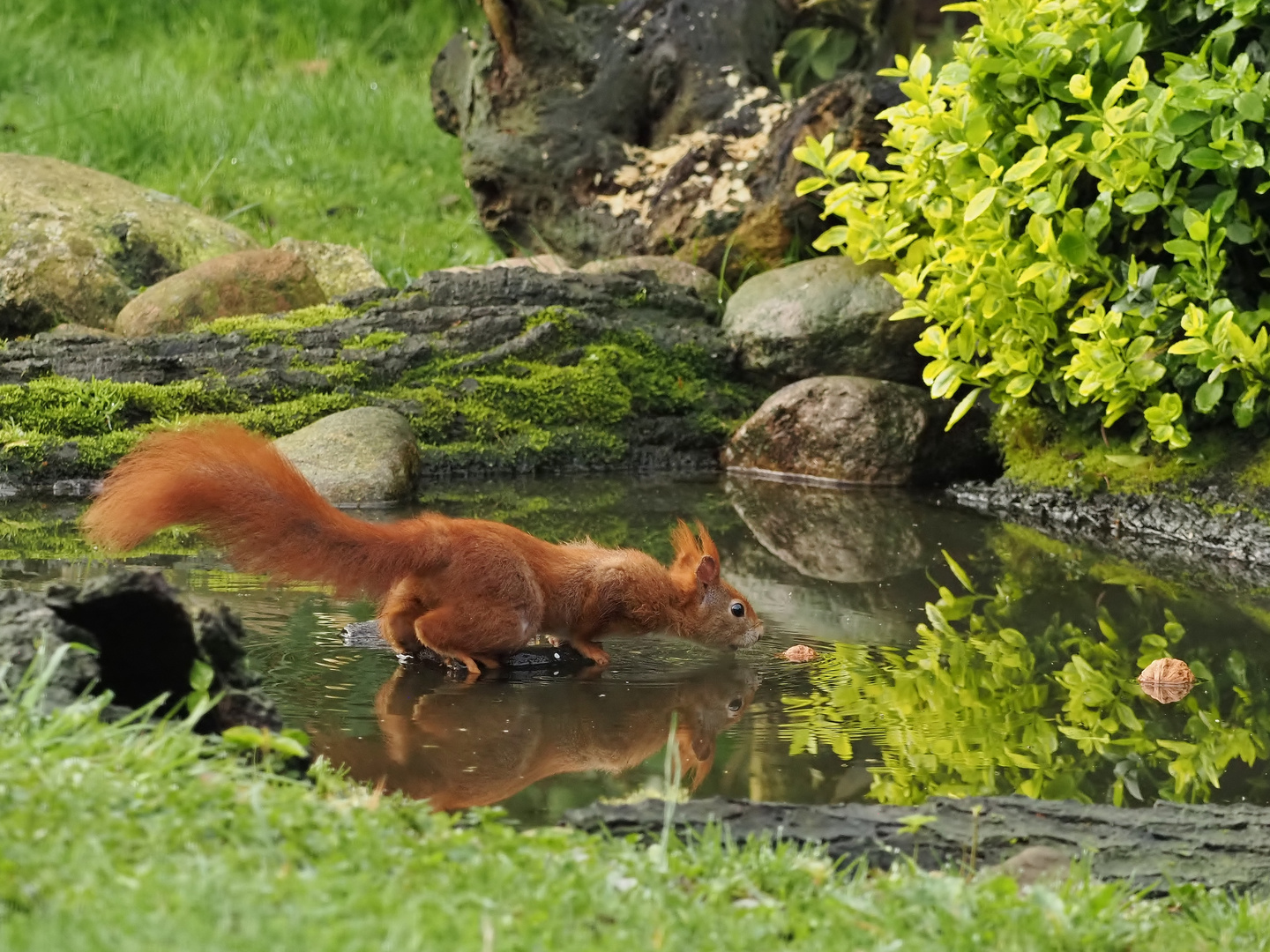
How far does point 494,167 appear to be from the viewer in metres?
12.0

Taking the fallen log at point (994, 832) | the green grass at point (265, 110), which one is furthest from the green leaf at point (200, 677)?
the green grass at point (265, 110)

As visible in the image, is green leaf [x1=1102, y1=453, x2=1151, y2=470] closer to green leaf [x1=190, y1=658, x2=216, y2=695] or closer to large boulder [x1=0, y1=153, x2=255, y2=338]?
green leaf [x1=190, y1=658, x2=216, y2=695]

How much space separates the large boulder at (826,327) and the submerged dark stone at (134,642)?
21.6 feet

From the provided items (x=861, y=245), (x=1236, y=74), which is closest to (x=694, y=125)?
(x=861, y=245)

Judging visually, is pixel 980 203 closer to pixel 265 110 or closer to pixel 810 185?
pixel 810 185

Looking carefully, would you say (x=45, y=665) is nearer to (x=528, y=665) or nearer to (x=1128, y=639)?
(x=528, y=665)

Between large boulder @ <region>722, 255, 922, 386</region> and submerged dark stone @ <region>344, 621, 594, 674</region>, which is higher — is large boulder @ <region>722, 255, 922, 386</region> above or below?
below

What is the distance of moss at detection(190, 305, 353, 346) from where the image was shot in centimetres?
939

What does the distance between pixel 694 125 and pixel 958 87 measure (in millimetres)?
4637


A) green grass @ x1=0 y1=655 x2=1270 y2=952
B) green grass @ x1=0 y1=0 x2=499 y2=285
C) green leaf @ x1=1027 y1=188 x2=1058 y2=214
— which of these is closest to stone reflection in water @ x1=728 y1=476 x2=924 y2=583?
green leaf @ x1=1027 y1=188 x2=1058 y2=214

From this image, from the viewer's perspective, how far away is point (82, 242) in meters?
10.6

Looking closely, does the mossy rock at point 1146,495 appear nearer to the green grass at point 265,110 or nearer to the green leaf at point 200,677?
the green leaf at point 200,677

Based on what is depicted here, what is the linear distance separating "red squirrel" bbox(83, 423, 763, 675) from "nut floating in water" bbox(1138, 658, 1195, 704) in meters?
1.35

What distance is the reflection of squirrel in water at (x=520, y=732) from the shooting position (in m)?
4.01
